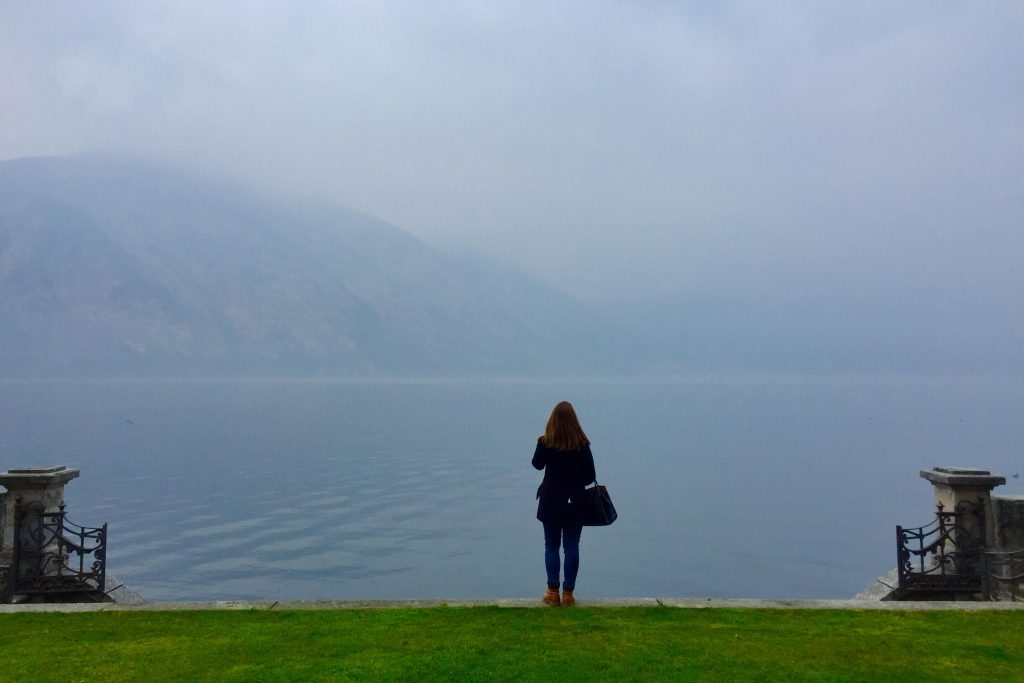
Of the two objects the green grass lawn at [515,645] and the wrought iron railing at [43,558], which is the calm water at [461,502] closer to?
the wrought iron railing at [43,558]

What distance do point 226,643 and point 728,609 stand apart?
17.7ft

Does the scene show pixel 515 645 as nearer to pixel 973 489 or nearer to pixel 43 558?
pixel 43 558

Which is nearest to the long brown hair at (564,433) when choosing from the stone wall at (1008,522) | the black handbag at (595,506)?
the black handbag at (595,506)

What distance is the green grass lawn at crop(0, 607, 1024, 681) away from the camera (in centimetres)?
653

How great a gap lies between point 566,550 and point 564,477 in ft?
3.10

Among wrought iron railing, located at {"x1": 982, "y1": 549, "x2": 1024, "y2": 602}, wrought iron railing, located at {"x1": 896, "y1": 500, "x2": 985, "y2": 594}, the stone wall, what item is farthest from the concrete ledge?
the stone wall

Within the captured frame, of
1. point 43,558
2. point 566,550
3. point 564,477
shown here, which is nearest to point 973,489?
point 566,550

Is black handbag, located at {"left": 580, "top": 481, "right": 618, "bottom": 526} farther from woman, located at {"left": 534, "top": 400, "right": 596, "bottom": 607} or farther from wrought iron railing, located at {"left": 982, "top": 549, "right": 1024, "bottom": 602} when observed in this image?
wrought iron railing, located at {"left": 982, "top": 549, "right": 1024, "bottom": 602}

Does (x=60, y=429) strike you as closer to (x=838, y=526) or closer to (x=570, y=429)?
(x=838, y=526)

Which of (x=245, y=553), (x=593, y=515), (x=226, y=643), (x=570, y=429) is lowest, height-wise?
(x=245, y=553)

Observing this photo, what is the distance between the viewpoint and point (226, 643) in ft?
24.1

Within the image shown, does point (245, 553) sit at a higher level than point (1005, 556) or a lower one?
lower

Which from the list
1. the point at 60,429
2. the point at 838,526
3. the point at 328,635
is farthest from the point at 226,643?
the point at 60,429

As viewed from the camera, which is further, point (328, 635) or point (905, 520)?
point (905, 520)
